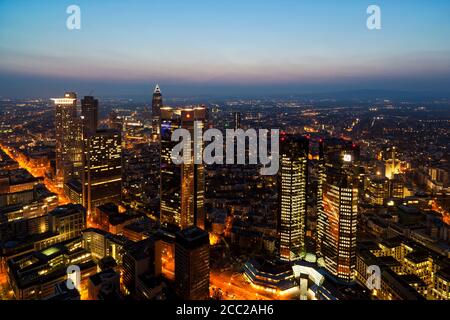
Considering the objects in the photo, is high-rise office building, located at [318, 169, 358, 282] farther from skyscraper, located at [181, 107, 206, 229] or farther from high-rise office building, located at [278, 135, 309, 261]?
skyscraper, located at [181, 107, 206, 229]

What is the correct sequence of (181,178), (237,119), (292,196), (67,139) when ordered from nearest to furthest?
(292,196)
(181,178)
(237,119)
(67,139)

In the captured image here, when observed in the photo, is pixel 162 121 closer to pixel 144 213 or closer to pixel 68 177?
pixel 144 213

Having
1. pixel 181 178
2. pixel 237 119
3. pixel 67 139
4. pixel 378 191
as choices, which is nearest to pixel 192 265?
pixel 181 178

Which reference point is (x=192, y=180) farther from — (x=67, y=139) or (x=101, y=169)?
(x=67, y=139)

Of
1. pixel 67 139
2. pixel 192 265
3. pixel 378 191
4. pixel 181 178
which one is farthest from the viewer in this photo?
pixel 67 139

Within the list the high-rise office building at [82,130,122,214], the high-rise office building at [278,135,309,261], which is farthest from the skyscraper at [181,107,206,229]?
the high-rise office building at [82,130,122,214]

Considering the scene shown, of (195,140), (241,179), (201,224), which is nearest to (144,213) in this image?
(201,224)
